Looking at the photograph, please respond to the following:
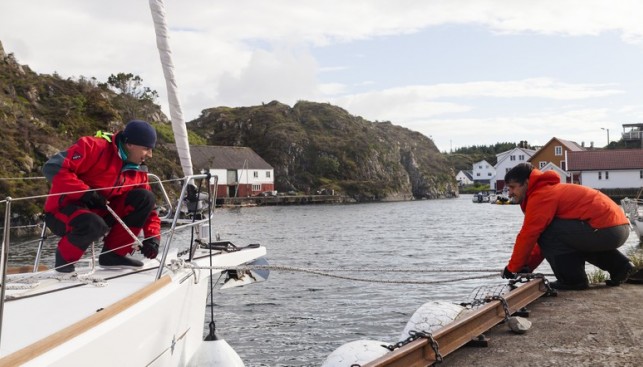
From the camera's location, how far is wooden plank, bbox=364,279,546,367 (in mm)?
5043

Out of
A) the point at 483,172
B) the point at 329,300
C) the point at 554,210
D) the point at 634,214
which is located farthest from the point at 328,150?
the point at 554,210

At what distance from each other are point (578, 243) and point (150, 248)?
475 centimetres

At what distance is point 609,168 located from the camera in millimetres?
80750

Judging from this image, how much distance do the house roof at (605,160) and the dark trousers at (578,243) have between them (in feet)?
259

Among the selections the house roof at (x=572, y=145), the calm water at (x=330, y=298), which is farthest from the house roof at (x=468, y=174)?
the calm water at (x=330, y=298)

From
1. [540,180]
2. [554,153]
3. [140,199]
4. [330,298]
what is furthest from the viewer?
[554,153]

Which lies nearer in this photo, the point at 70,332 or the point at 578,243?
the point at 70,332

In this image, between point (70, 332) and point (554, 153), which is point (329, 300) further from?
point (554, 153)

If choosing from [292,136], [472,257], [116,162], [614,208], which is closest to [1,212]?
[472,257]

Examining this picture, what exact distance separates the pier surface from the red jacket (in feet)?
11.0

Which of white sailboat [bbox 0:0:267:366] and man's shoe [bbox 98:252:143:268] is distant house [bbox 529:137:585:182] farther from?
white sailboat [bbox 0:0:267:366]

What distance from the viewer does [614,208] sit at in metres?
7.78

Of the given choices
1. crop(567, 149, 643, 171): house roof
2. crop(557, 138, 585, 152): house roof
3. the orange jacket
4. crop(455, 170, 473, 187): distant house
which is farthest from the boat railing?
crop(455, 170, 473, 187): distant house

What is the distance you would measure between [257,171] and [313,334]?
312ft
